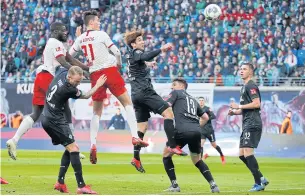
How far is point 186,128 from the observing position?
1466cm

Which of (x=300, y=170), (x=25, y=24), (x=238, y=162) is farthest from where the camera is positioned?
(x=25, y=24)

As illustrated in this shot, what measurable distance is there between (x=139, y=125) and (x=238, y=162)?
10.4 metres

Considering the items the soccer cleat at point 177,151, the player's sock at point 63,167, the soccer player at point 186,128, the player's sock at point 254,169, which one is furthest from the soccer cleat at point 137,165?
the player's sock at point 254,169

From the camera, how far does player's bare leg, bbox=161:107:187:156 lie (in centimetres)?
1466

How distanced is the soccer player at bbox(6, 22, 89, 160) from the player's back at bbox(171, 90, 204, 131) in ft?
6.90

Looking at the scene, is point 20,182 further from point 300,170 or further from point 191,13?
point 191,13

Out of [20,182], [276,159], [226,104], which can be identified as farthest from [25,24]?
[20,182]

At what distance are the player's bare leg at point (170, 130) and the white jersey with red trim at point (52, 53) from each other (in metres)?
2.37

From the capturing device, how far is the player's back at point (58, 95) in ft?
45.2

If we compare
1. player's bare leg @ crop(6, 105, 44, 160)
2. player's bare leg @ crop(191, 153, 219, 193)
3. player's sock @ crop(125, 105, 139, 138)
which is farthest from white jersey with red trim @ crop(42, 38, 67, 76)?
player's bare leg @ crop(191, 153, 219, 193)

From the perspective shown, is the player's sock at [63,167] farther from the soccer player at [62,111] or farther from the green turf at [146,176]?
the soccer player at [62,111]

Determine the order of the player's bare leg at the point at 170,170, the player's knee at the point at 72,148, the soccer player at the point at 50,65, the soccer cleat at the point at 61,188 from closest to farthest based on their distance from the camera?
1. the player's knee at the point at 72,148
2. the soccer cleat at the point at 61,188
3. the player's bare leg at the point at 170,170
4. the soccer player at the point at 50,65

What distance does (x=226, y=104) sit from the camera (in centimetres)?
3216

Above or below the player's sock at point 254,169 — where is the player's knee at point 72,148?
above
